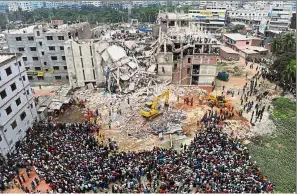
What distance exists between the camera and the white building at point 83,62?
38797 mm

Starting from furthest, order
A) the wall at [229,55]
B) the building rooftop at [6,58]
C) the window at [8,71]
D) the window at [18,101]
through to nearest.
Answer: the wall at [229,55] < the window at [18,101] < the window at [8,71] < the building rooftop at [6,58]

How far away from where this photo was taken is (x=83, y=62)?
3994 centimetres

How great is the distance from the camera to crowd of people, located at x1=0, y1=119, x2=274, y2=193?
19.6 m

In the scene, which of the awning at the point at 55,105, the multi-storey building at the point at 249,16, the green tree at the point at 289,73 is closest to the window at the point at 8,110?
the awning at the point at 55,105

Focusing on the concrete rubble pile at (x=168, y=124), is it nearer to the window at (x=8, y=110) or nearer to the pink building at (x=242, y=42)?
the window at (x=8, y=110)

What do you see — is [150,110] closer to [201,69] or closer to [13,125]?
[201,69]

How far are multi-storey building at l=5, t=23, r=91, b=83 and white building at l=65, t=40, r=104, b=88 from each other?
189 inches

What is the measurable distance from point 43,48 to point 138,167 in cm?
3187

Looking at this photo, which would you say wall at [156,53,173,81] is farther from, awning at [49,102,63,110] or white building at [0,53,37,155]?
white building at [0,53,37,155]

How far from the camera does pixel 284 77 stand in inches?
1510

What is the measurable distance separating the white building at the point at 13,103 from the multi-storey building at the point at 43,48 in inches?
613

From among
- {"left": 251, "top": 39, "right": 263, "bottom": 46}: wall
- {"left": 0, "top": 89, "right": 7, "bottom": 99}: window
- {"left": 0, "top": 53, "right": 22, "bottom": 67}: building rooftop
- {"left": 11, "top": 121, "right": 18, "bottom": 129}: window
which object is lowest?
{"left": 11, "top": 121, "right": 18, "bottom": 129}: window

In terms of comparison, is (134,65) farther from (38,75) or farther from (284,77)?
(284,77)

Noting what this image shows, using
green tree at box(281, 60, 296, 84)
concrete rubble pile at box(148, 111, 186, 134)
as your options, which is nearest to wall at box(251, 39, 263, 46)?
green tree at box(281, 60, 296, 84)
